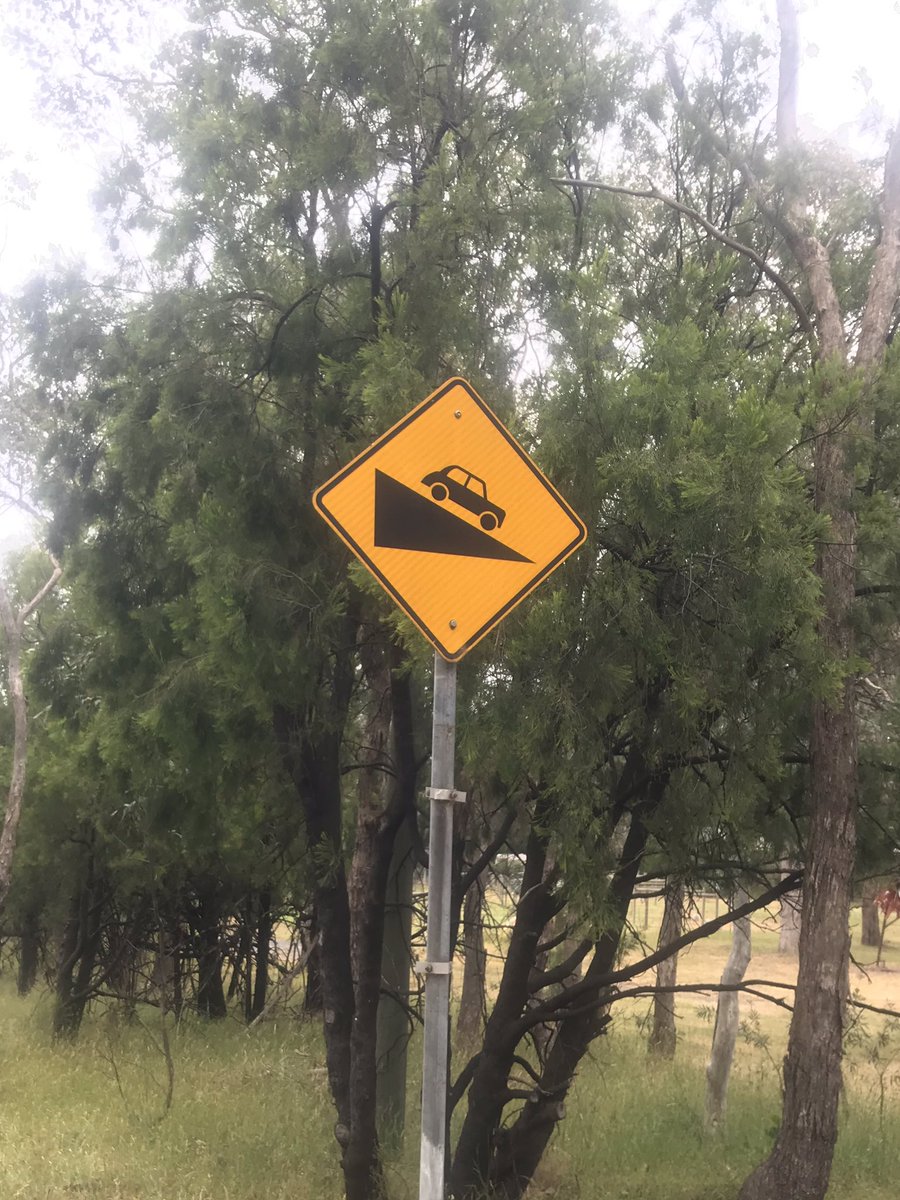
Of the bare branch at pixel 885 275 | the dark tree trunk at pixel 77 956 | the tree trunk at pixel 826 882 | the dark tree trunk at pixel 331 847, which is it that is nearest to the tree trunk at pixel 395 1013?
the dark tree trunk at pixel 331 847

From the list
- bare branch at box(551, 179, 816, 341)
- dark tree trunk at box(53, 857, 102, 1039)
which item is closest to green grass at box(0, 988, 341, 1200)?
dark tree trunk at box(53, 857, 102, 1039)

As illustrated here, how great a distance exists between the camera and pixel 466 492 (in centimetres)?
279

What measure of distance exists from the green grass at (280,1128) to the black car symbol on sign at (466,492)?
5.28 m

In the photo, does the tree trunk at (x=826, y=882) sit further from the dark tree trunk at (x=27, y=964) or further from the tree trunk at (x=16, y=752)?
the dark tree trunk at (x=27, y=964)

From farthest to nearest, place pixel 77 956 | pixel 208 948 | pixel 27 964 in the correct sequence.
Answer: pixel 27 964
pixel 208 948
pixel 77 956

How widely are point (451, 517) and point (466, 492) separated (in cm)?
8

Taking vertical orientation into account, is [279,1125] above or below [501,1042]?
below

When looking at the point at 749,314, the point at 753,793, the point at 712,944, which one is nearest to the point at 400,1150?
the point at 753,793

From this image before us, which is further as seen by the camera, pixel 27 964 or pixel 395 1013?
pixel 27 964

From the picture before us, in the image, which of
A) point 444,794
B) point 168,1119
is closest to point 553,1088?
point 444,794

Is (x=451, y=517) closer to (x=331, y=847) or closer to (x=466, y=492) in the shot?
(x=466, y=492)

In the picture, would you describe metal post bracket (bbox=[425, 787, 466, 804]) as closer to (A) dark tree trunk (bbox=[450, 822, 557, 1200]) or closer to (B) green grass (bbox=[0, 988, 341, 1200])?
(A) dark tree trunk (bbox=[450, 822, 557, 1200])

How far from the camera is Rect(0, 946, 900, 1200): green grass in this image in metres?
7.39

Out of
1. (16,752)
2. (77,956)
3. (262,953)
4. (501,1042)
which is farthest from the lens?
(262,953)
